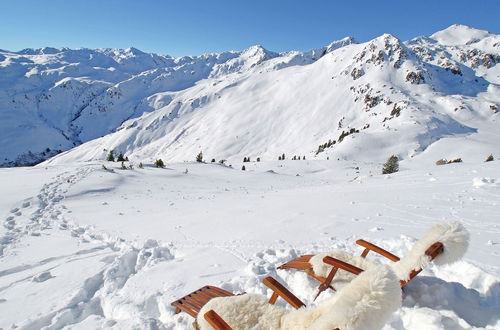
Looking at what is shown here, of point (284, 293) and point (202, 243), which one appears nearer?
point (284, 293)

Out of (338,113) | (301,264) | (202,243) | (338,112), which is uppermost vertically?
(338,112)

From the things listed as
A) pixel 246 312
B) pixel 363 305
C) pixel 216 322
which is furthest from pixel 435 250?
pixel 216 322

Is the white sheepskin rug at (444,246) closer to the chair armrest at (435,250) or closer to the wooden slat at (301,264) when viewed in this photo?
the chair armrest at (435,250)

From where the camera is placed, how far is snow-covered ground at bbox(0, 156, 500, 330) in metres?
4.66

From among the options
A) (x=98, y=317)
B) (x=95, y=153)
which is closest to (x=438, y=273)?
(x=98, y=317)

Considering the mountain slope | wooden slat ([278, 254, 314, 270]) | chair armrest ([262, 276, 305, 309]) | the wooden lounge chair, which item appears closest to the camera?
chair armrest ([262, 276, 305, 309])

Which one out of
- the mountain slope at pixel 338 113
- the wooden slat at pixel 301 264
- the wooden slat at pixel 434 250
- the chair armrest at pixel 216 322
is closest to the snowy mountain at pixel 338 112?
the mountain slope at pixel 338 113

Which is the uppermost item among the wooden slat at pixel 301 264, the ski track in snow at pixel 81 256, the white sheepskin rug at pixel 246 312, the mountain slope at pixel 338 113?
the mountain slope at pixel 338 113

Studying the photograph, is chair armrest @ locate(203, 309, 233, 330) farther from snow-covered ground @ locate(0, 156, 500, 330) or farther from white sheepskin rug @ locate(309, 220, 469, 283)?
white sheepskin rug @ locate(309, 220, 469, 283)

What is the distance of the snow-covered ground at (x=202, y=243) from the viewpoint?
15.3 ft

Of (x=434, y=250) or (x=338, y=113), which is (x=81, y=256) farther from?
(x=338, y=113)

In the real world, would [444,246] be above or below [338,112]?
below

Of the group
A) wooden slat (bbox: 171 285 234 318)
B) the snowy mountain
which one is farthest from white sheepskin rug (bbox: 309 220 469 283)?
the snowy mountain

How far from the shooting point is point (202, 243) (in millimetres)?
8352
